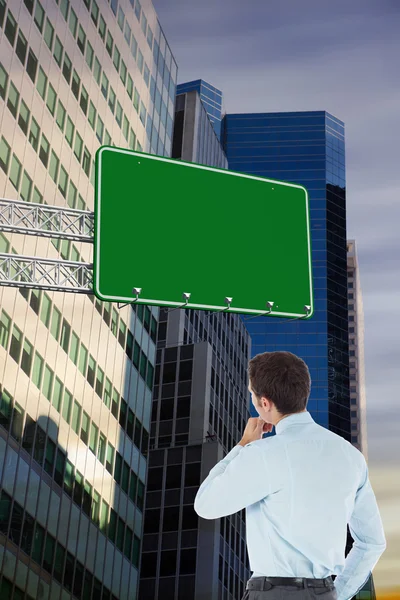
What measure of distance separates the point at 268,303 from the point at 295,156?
147606mm

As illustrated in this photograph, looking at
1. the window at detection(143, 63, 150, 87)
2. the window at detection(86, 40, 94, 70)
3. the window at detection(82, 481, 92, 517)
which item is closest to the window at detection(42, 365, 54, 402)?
the window at detection(82, 481, 92, 517)

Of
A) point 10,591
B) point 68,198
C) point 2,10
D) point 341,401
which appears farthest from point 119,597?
point 341,401

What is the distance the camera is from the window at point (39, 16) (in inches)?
1927

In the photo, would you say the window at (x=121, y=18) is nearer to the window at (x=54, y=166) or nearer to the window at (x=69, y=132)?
the window at (x=69, y=132)

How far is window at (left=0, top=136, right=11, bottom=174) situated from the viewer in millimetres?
43688

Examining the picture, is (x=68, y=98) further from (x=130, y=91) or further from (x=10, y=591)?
(x=10, y=591)

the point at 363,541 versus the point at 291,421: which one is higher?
the point at 291,421

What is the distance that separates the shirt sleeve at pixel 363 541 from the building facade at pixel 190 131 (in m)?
94.7

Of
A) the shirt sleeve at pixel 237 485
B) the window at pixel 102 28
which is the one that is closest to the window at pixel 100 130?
the window at pixel 102 28

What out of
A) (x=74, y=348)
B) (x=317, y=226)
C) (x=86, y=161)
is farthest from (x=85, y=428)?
(x=317, y=226)

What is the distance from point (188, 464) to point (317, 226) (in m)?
83.0

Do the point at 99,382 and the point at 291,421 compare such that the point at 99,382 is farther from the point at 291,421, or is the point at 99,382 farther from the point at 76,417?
the point at 291,421

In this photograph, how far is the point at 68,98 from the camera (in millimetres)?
52406

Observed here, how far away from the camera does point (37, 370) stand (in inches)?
1826
